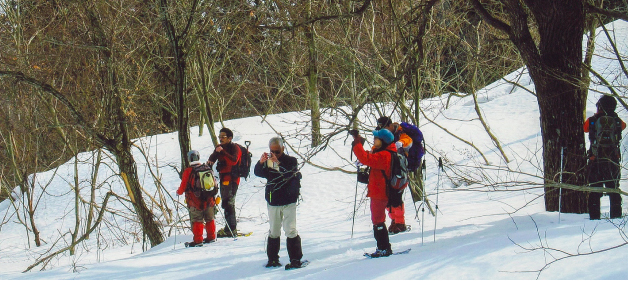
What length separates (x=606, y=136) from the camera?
20.9ft

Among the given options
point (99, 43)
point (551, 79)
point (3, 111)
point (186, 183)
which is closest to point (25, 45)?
point (3, 111)

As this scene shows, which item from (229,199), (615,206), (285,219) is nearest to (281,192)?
(285,219)

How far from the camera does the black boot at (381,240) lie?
5793 millimetres

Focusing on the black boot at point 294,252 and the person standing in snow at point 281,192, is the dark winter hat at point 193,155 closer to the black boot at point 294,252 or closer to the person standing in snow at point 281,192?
the person standing in snow at point 281,192

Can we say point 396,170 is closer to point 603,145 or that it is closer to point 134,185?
point 603,145

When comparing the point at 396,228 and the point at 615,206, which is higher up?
the point at 615,206

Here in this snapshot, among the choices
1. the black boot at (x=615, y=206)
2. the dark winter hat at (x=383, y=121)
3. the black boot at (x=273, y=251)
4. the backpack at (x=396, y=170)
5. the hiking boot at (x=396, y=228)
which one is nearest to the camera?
the backpack at (x=396, y=170)

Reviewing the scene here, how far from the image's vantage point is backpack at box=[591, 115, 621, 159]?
249 inches

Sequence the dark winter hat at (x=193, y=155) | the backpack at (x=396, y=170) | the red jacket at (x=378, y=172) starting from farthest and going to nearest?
the dark winter hat at (x=193, y=155), the backpack at (x=396, y=170), the red jacket at (x=378, y=172)

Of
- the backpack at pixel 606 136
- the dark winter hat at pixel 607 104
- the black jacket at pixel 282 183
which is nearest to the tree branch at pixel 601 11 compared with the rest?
the dark winter hat at pixel 607 104

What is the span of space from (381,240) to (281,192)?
3.79 feet

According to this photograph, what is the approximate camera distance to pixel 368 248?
6.63 meters

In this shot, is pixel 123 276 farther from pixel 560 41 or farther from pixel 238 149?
pixel 560 41

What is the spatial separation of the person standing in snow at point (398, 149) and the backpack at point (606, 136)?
2085 millimetres
